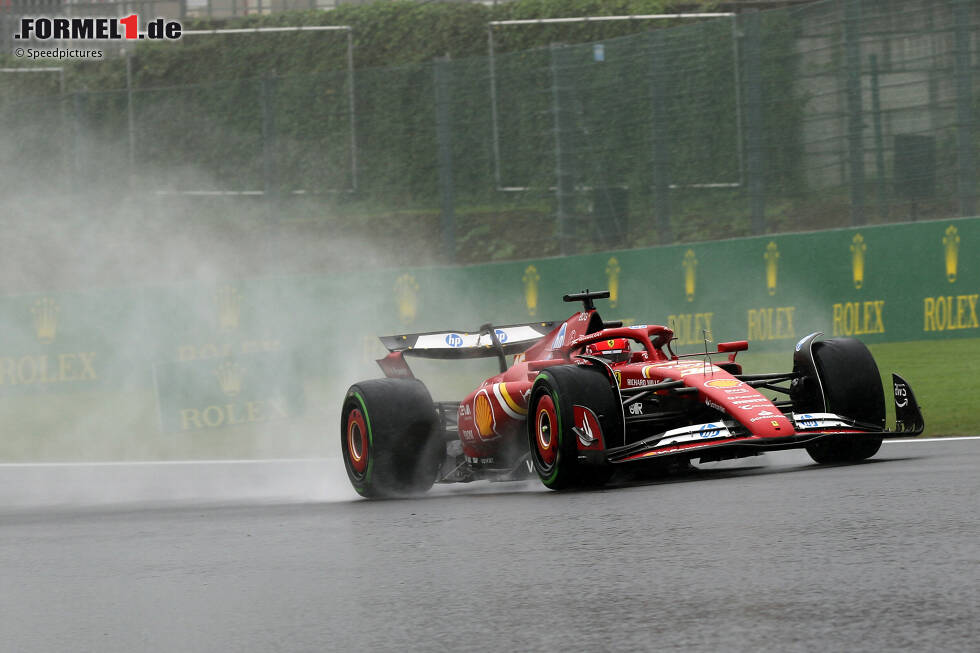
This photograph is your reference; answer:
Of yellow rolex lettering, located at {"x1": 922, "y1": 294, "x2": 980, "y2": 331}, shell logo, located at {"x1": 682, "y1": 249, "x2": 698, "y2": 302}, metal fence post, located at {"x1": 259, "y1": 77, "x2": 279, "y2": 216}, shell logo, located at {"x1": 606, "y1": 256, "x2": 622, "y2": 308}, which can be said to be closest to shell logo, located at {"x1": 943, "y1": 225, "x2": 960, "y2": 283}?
yellow rolex lettering, located at {"x1": 922, "y1": 294, "x2": 980, "y2": 331}

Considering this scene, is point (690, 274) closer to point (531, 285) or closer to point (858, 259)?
point (858, 259)

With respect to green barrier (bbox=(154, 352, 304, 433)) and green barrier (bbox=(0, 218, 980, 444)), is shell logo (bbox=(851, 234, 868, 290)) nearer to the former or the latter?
green barrier (bbox=(0, 218, 980, 444))

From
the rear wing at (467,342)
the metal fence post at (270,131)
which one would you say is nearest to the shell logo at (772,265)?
the rear wing at (467,342)

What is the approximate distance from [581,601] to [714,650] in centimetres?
93

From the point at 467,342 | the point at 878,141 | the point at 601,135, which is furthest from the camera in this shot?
the point at 601,135

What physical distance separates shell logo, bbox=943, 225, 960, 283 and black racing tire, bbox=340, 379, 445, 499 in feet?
23.1

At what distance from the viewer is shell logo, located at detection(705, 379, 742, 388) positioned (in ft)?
28.6

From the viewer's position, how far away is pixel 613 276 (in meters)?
17.5

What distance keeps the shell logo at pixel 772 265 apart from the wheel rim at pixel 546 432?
7.73 meters

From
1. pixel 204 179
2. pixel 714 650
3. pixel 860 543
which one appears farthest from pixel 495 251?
pixel 714 650

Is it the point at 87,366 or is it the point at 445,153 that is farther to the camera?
the point at 445,153

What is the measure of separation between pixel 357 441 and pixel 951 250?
740cm

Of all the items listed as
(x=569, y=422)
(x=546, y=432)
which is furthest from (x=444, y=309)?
(x=569, y=422)

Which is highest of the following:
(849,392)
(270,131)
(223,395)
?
(270,131)
